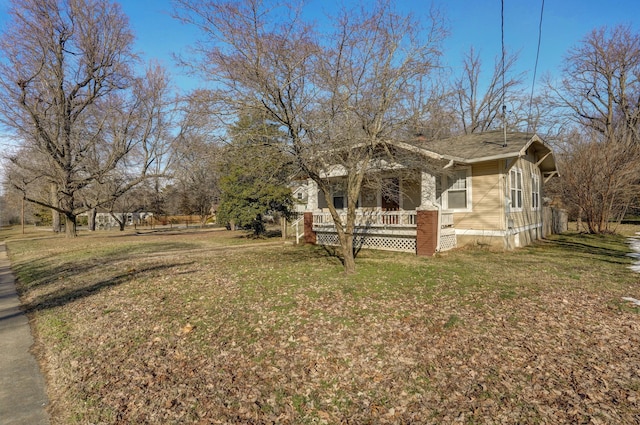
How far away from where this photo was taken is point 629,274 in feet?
28.3

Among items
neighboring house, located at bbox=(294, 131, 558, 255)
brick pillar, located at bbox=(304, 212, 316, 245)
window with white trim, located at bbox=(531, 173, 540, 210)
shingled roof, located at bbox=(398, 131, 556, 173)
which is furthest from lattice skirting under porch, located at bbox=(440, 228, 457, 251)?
window with white trim, located at bbox=(531, 173, 540, 210)

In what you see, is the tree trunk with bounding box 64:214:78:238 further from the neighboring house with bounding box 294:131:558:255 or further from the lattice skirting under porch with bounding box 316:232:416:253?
the lattice skirting under porch with bounding box 316:232:416:253

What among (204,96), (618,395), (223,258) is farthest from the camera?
(223,258)

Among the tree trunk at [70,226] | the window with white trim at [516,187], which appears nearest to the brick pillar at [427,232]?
the window with white trim at [516,187]

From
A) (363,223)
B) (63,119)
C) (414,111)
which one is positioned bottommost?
(363,223)

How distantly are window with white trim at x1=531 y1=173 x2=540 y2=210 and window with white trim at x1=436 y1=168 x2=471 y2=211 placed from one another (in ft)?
17.4

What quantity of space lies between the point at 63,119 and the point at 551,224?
29.9 meters

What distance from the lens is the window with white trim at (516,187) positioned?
45.4 ft

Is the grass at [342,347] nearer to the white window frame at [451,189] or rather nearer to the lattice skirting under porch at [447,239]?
the lattice skirting under porch at [447,239]

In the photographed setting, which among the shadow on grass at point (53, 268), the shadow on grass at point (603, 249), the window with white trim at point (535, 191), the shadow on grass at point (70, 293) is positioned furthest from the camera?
the window with white trim at point (535, 191)

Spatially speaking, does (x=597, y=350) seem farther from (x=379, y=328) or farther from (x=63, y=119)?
(x=63, y=119)

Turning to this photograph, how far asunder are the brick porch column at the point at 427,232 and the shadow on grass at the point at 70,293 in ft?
29.3

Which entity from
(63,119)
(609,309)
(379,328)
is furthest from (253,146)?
(63,119)

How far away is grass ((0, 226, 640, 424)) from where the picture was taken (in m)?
3.30
